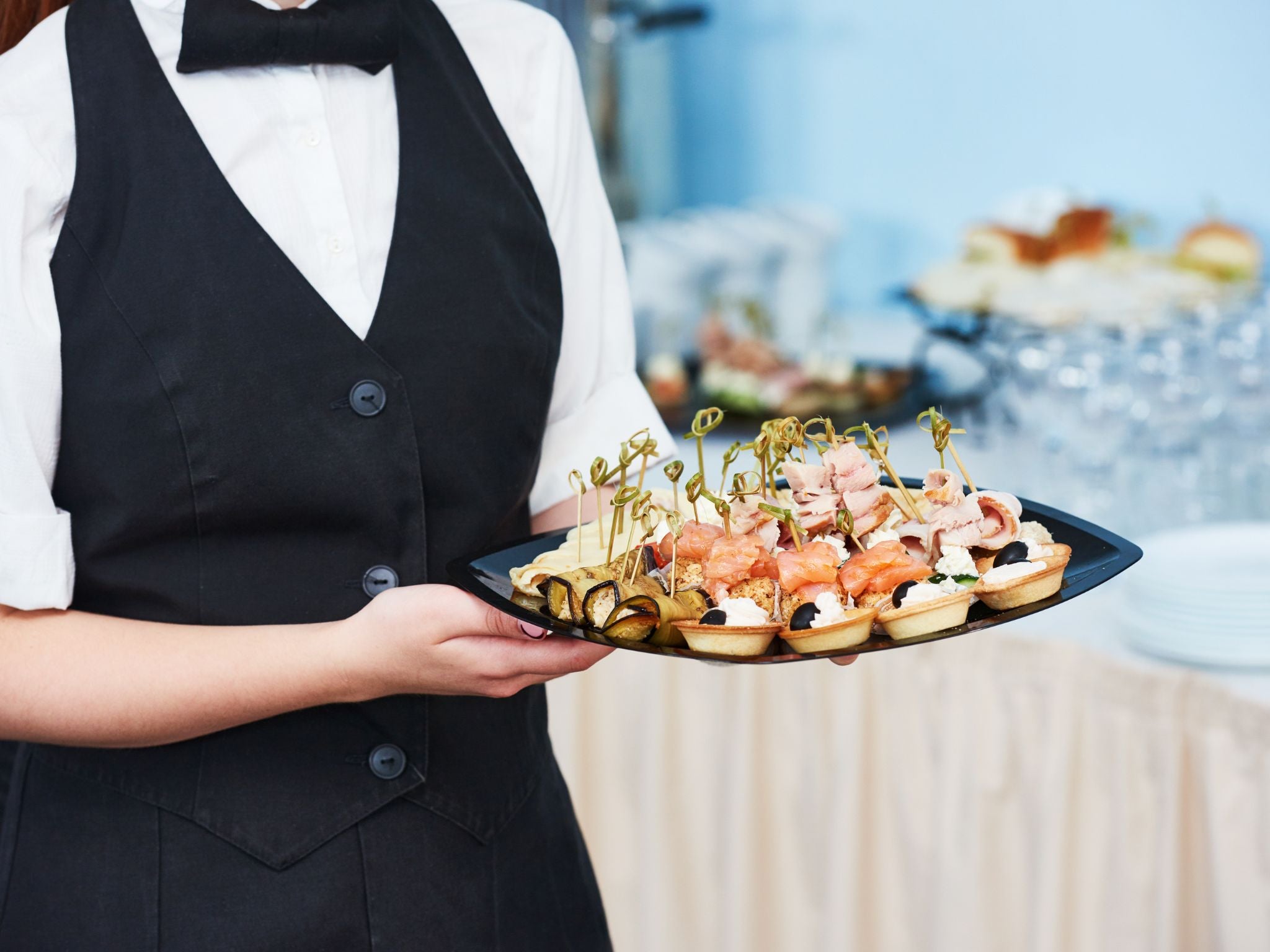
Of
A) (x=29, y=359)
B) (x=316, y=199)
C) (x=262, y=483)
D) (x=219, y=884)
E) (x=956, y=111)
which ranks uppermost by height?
(x=956, y=111)

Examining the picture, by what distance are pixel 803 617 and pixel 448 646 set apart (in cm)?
26

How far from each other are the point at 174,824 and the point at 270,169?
55 cm

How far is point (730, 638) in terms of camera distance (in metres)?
0.88

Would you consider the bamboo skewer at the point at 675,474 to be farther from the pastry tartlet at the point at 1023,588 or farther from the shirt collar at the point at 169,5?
the shirt collar at the point at 169,5

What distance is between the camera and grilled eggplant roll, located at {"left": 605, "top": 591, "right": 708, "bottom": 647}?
88cm

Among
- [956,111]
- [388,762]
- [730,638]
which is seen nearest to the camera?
[730,638]

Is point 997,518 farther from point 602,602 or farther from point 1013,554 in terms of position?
point 602,602

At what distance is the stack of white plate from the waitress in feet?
2.87

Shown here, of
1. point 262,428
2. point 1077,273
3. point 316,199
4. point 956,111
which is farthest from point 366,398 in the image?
point 956,111

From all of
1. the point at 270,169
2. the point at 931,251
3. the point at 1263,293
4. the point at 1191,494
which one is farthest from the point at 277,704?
the point at 931,251

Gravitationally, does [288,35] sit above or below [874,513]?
above

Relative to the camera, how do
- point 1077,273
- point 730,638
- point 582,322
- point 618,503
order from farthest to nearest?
point 1077,273
point 582,322
point 618,503
point 730,638

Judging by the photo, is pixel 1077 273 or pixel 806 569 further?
pixel 1077 273

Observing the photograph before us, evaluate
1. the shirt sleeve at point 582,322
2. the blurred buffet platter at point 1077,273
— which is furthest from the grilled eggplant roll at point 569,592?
the blurred buffet platter at point 1077,273
